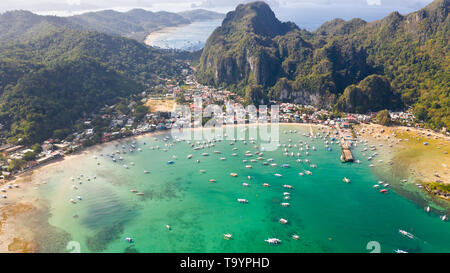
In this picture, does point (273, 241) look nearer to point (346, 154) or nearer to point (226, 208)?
point (226, 208)

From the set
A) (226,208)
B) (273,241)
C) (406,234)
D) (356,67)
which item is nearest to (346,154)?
(406,234)

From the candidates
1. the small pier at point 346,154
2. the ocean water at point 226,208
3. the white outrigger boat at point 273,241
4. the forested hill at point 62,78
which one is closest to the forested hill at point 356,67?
the small pier at point 346,154

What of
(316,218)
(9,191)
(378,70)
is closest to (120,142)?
(9,191)

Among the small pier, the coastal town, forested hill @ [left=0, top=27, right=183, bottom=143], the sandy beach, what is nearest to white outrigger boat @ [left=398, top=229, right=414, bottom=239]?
the coastal town

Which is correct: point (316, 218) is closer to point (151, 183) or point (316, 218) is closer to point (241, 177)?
point (241, 177)

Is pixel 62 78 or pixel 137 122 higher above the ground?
pixel 62 78

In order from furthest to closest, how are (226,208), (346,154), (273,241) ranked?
(346,154) < (226,208) < (273,241)

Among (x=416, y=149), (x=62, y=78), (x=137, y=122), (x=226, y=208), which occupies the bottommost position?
(x=226, y=208)
